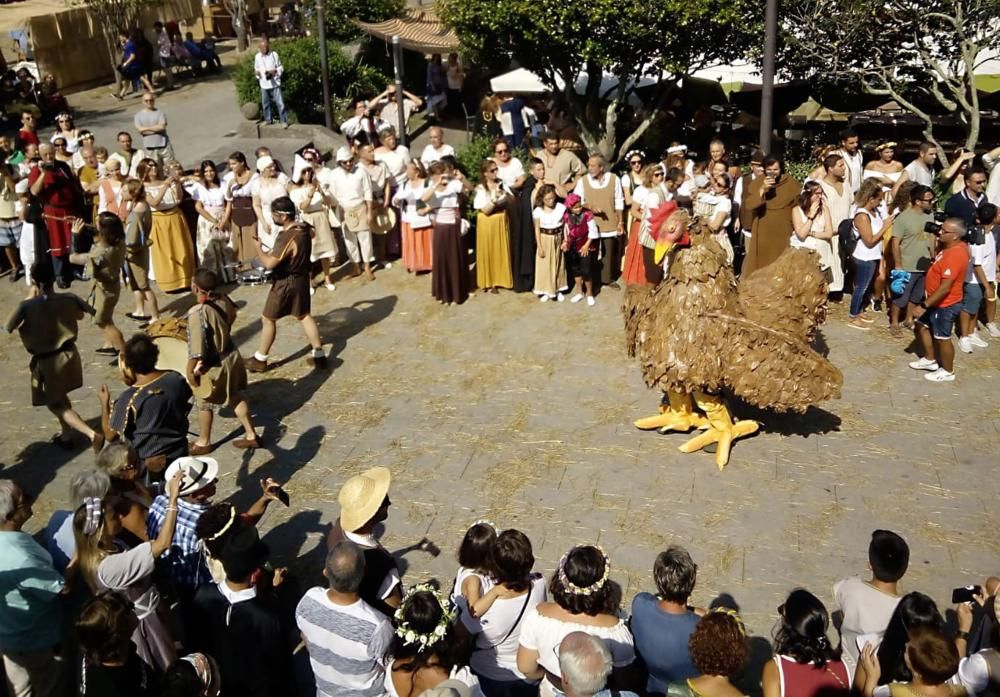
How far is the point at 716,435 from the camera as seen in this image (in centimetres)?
769

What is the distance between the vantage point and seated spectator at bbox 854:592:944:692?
14.5 ft

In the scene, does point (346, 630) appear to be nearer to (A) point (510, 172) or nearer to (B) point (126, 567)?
(B) point (126, 567)

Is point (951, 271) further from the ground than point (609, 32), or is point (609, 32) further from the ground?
point (609, 32)

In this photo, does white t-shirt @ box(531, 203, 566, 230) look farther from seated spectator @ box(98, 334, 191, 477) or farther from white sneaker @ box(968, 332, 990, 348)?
seated spectator @ box(98, 334, 191, 477)

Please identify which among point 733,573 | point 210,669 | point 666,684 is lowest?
point 733,573

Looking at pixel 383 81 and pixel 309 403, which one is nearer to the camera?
pixel 309 403

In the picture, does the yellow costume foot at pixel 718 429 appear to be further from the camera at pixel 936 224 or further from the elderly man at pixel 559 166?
the elderly man at pixel 559 166

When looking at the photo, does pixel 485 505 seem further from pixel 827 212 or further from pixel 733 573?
pixel 827 212

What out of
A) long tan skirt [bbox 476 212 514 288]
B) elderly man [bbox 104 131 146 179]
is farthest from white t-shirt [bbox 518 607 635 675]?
elderly man [bbox 104 131 146 179]

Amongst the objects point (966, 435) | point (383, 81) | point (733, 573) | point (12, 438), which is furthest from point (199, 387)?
point (383, 81)

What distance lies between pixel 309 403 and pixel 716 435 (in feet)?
11.9

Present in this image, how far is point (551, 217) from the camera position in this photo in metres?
10.4

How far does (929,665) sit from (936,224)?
6.16m

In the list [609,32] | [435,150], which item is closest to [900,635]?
[435,150]
